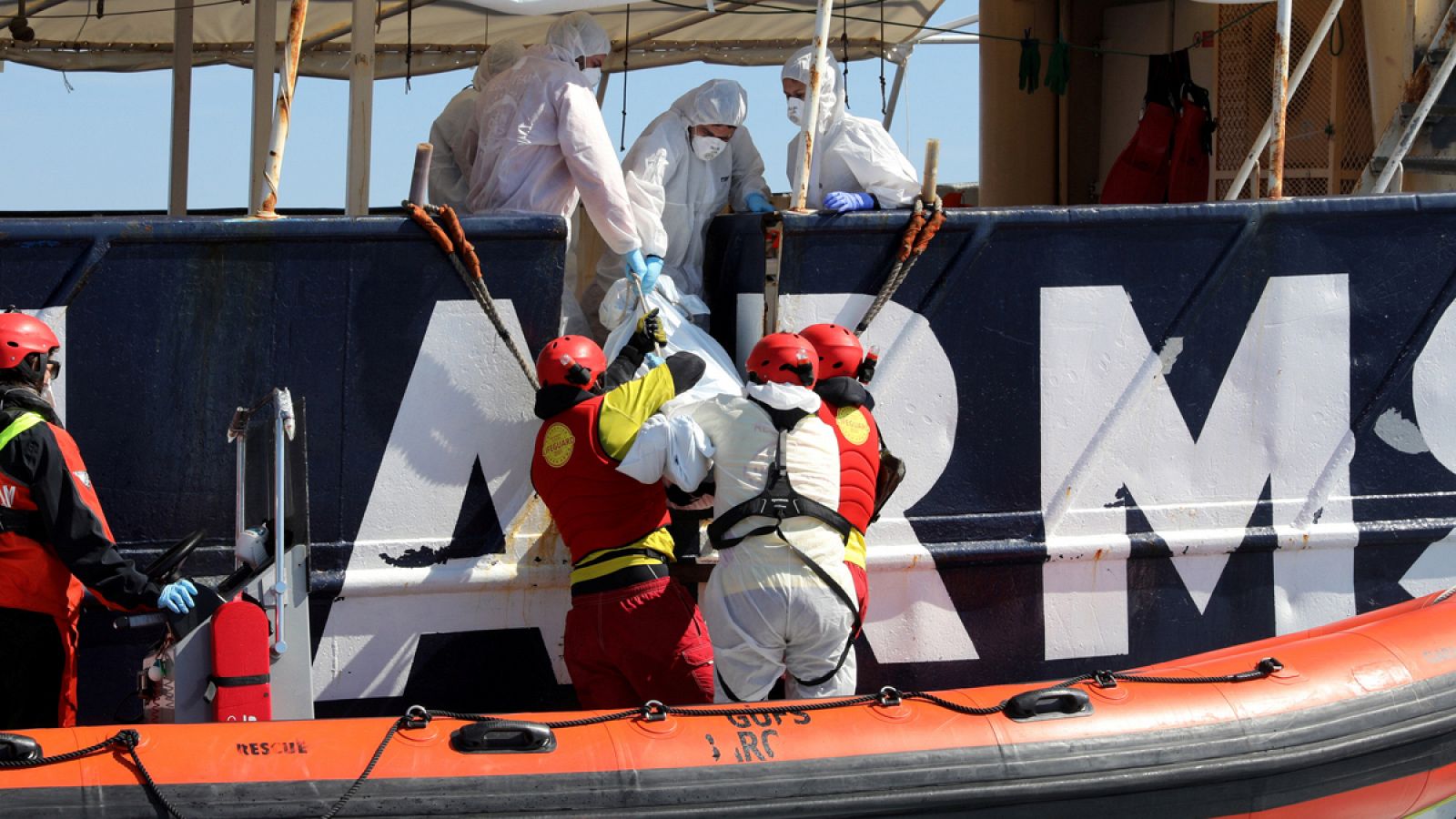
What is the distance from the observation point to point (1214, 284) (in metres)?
5.32

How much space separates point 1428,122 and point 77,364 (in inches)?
190

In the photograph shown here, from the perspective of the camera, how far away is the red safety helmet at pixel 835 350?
4809 mm

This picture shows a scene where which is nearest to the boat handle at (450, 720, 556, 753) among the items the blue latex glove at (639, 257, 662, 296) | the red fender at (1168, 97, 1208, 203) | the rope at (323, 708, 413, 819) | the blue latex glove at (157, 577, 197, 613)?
the rope at (323, 708, 413, 819)

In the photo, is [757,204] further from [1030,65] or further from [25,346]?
[1030,65]

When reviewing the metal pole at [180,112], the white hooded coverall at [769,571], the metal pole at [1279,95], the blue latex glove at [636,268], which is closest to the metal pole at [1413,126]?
the metal pole at [1279,95]

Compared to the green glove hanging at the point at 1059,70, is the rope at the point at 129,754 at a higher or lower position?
lower

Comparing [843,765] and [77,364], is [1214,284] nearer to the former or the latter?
[843,765]

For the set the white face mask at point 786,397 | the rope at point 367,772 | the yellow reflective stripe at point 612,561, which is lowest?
the rope at point 367,772

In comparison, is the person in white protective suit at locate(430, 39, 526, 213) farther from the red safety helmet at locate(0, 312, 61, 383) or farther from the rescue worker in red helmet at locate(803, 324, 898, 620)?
the red safety helmet at locate(0, 312, 61, 383)

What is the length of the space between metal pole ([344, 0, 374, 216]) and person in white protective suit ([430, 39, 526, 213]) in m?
0.68

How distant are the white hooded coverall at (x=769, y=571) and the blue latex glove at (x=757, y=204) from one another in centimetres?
121

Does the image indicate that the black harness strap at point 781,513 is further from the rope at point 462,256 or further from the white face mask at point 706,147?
the white face mask at point 706,147

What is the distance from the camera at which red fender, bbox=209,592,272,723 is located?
420cm

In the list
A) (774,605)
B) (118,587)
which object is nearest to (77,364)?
(118,587)
